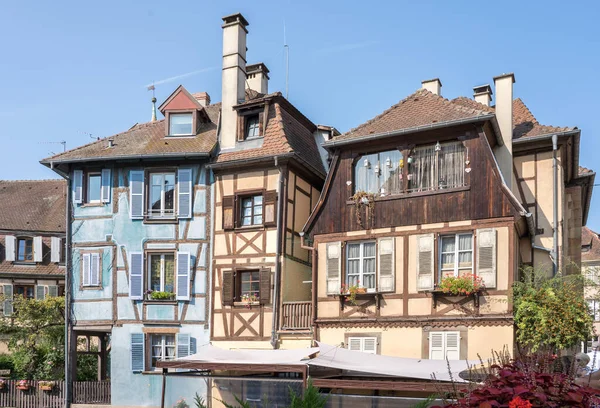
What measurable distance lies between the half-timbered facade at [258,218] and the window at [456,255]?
4099 mm

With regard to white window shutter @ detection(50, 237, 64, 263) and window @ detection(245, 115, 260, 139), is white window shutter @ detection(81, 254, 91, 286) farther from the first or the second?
white window shutter @ detection(50, 237, 64, 263)

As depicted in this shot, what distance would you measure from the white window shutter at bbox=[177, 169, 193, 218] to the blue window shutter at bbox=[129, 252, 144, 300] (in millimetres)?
1761

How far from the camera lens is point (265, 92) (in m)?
25.0

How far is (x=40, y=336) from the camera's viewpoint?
26047 mm

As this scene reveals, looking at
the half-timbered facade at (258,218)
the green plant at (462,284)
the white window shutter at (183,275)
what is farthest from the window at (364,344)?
the white window shutter at (183,275)

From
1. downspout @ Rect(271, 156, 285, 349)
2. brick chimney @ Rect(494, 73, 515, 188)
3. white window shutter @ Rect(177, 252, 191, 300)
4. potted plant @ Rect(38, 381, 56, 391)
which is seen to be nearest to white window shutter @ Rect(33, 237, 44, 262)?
potted plant @ Rect(38, 381, 56, 391)

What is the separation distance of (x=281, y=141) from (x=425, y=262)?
5719 millimetres

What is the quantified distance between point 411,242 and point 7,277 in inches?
867

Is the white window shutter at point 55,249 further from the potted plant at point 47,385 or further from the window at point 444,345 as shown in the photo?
the window at point 444,345

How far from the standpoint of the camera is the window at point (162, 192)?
2150 cm

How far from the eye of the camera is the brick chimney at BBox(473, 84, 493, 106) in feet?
72.2

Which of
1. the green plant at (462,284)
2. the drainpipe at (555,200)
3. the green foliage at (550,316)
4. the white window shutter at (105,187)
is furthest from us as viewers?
the white window shutter at (105,187)

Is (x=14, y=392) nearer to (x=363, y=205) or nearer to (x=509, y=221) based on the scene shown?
(x=363, y=205)

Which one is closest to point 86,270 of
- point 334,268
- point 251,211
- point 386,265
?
point 251,211
